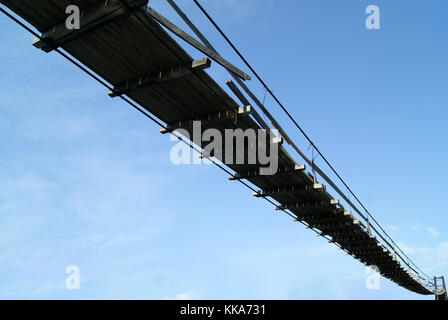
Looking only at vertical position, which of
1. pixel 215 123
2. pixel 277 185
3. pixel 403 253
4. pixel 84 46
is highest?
pixel 84 46

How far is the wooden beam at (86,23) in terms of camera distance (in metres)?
8.02

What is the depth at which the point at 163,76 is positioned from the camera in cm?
1028

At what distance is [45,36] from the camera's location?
888 centimetres

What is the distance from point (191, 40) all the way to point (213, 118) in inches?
143

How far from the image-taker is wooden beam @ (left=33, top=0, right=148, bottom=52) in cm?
802

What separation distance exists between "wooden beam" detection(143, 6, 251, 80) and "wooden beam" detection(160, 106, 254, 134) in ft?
5.45

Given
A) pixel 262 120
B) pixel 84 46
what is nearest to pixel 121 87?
pixel 84 46

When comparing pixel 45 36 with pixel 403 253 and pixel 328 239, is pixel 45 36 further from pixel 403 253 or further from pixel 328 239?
pixel 403 253

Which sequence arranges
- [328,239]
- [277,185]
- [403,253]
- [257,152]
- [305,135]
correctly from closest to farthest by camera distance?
1. [257,152]
2. [305,135]
3. [277,185]
4. [328,239]
5. [403,253]

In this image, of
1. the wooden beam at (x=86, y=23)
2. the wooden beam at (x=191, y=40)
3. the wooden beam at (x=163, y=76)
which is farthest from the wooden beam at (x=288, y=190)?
the wooden beam at (x=86, y=23)

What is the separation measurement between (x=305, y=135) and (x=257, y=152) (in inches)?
114

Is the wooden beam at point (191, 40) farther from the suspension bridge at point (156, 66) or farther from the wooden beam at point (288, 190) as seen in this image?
the wooden beam at point (288, 190)

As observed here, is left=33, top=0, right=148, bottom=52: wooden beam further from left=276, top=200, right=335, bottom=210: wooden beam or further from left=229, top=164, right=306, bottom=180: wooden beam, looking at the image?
left=276, top=200, right=335, bottom=210: wooden beam

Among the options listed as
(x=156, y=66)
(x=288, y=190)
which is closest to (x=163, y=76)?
(x=156, y=66)
